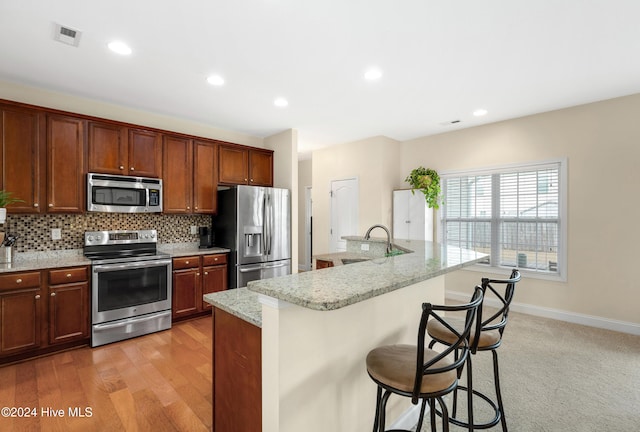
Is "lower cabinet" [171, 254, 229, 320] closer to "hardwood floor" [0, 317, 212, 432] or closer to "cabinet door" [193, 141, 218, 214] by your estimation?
"hardwood floor" [0, 317, 212, 432]

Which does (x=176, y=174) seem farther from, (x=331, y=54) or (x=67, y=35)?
(x=331, y=54)

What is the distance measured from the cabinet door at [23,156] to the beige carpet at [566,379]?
13.1 feet

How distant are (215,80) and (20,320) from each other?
287 centimetres

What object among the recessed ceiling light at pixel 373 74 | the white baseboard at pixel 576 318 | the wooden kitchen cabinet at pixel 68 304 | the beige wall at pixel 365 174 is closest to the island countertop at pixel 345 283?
the recessed ceiling light at pixel 373 74

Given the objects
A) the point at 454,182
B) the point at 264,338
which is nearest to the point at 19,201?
the point at 264,338

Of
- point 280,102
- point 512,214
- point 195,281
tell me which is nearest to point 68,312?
point 195,281

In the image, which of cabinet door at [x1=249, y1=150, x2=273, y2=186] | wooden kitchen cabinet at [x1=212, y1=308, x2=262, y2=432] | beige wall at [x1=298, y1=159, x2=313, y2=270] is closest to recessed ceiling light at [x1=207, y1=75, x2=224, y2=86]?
cabinet door at [x1=249, y1=150, x2=273, y2=186]

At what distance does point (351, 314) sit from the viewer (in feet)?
4.94

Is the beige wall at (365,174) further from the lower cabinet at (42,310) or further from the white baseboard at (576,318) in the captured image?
the lower cabinet at (42,310)

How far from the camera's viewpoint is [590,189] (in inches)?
147

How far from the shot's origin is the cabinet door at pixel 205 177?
4.21 m

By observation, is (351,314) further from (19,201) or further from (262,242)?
(19,201)

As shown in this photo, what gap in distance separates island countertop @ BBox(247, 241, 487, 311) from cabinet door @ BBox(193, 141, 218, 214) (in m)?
3.21

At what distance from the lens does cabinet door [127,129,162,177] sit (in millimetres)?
3686
